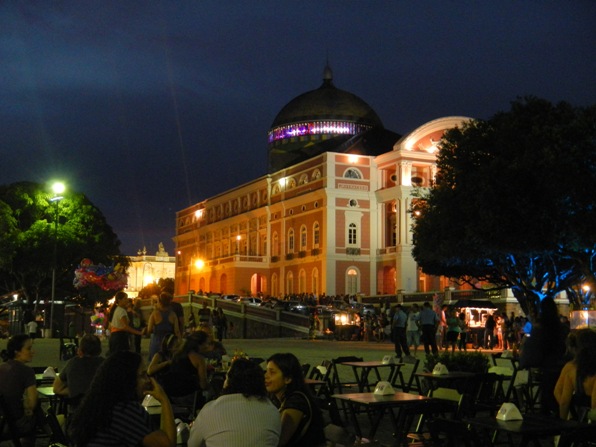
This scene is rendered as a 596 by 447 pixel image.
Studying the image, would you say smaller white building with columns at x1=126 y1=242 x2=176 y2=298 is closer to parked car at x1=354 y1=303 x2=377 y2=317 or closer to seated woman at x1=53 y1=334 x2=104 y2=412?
parked car at x1=354 y1=303 x2=377 y2=317

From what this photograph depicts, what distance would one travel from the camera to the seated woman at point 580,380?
8102mm

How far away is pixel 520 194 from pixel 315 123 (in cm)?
4624

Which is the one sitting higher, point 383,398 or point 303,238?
point 303,238

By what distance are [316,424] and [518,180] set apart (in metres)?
25.4

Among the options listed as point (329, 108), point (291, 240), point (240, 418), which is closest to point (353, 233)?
point (291, 240)

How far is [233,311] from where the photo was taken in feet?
170

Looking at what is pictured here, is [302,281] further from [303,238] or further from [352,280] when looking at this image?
[352,280]

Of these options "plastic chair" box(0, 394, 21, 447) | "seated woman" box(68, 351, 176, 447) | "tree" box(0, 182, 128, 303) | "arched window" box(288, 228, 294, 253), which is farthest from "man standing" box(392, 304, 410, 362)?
"arched window" box(288, 228, 294, 253)

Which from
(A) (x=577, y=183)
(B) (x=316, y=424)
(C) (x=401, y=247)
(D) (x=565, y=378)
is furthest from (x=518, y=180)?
(C) (x=401, y=247)

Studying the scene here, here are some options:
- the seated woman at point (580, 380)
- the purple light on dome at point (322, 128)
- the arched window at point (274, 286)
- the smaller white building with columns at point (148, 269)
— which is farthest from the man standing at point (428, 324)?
the smaller white building with columns at point (148, 269)

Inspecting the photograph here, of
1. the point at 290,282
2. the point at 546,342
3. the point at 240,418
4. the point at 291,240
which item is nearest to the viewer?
the point at 240,418

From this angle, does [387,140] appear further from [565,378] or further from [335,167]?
[565,378]

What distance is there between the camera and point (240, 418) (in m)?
5.57

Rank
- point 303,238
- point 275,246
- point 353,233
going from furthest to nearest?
point 275,246 → point 303,238 → point 353,233
